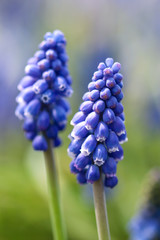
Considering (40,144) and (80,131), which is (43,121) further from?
(80,131)

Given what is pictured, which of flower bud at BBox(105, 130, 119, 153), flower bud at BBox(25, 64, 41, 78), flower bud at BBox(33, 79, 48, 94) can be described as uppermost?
flower bud at BBox(25, 64, 41, 78)

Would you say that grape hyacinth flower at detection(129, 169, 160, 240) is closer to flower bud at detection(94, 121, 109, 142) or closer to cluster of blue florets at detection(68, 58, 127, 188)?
cluster of blue florets at detection(68, 58, 127, 188)

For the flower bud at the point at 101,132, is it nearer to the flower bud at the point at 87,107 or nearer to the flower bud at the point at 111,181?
the flower bud at the point at 87,107

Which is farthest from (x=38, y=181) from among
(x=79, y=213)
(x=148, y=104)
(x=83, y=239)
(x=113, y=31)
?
(x=113, y=31)

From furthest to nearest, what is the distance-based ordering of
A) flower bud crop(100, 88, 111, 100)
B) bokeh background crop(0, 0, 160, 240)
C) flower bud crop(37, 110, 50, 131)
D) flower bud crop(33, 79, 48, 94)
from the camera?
bokeh background crop(0, 0, 160, 240) → flower bud crop(37, 110, 50, 131) → flower bud crop(33, 79, 48, 94) → flower bud crop(100, 88, 111, 100)

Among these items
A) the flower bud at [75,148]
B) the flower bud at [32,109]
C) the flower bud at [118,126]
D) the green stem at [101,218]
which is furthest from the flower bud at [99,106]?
the flower bud at [32,109]

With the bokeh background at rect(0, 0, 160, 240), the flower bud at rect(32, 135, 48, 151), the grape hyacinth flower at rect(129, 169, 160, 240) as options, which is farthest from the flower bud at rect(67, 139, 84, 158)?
the bokeh background at rect(0, 0, 160, 240)
